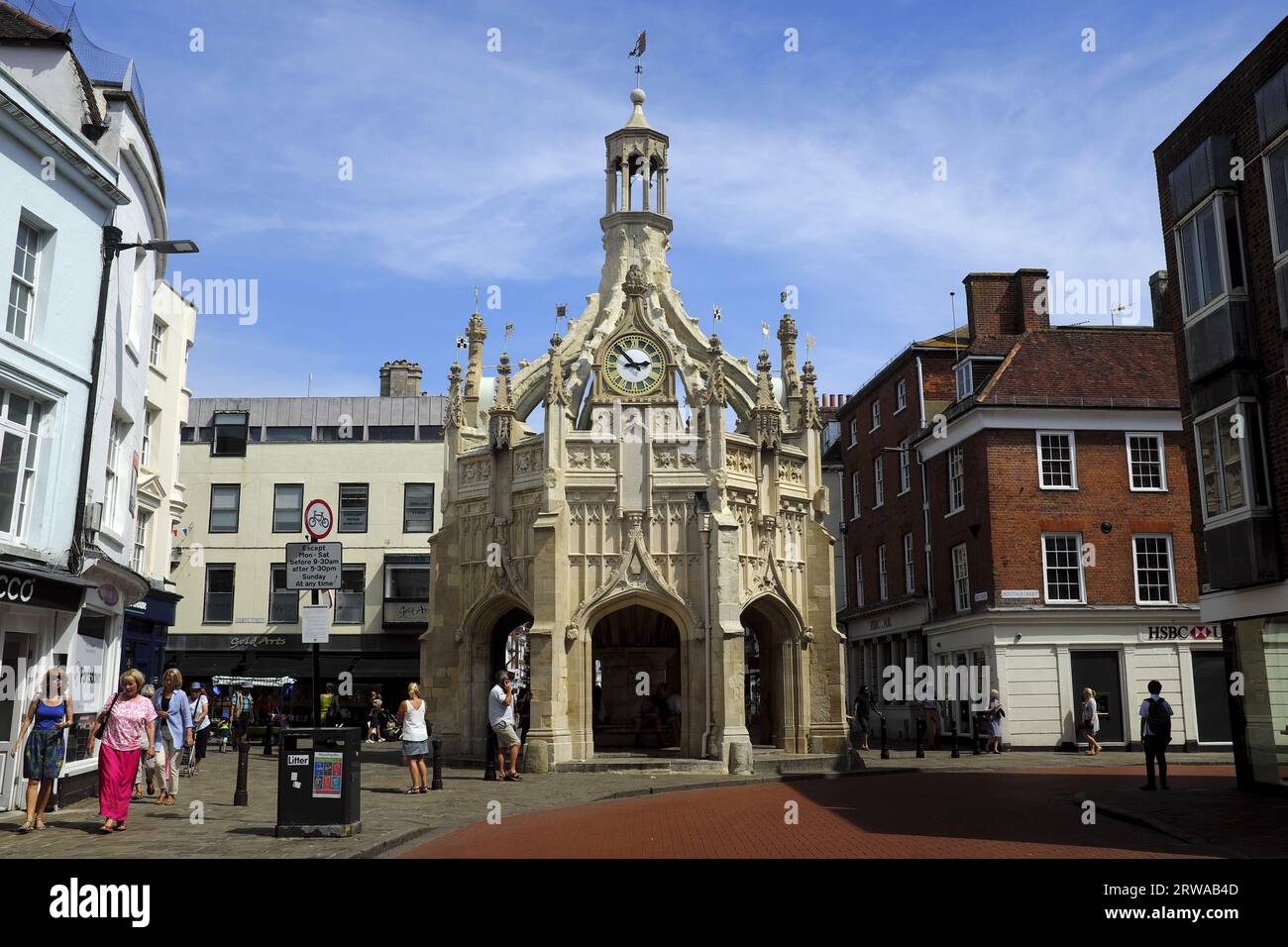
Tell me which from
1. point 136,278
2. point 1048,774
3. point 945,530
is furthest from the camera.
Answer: point 945,530

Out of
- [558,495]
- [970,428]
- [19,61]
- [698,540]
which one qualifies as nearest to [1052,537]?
[970,428]

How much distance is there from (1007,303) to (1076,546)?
358 inches

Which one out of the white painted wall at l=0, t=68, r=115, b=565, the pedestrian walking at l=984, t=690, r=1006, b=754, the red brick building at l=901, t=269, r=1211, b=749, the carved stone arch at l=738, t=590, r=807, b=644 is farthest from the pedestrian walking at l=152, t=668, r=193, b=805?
the red brick building at l=901, t=269, r=1211, b=749

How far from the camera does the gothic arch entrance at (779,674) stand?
1033 inches

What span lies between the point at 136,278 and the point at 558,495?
9683 mm

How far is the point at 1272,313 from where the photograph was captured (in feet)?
54.0

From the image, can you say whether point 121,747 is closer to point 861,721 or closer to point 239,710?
point 239,710

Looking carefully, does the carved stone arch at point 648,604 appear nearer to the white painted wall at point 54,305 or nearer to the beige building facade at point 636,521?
the beige building facade at point 636,521

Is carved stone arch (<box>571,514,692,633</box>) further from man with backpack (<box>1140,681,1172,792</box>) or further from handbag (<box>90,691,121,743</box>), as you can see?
handbag (<box>90,691,121,743</box>)

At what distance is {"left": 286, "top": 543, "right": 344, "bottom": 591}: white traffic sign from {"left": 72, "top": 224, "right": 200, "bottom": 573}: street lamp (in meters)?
3.66

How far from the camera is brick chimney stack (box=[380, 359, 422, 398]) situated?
167 ft

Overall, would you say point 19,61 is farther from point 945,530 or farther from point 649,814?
point 945,530

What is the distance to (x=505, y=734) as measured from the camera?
2042cm

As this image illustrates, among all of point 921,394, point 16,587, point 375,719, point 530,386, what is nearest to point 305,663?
point 375,719
